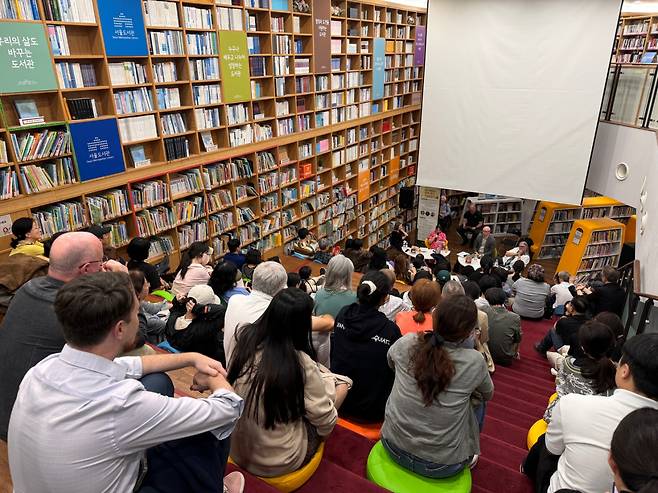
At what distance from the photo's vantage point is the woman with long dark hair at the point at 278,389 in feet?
5.81

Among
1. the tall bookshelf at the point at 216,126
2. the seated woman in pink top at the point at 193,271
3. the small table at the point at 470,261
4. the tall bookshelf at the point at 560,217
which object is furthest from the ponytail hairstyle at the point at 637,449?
the tall bookshelf at the point at 560,217

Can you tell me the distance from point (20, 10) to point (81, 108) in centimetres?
94

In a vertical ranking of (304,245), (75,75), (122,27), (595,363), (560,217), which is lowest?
(560,217)

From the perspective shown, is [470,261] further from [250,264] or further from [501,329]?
[250,264]

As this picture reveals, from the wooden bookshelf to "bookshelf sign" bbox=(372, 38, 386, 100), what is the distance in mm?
5064

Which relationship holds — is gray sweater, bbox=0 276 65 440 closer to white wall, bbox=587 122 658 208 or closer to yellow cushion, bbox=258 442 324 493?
yellow cushion, bbox=258 442 324 493

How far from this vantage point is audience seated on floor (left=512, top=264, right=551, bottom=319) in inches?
223

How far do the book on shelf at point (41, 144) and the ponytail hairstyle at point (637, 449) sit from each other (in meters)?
4.88

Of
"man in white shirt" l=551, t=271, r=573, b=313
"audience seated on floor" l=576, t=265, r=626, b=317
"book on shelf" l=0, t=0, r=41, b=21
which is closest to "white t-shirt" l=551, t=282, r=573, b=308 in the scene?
"man in white shirt" l=551, t=271, r=573, b=313

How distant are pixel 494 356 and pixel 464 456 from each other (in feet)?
8.74

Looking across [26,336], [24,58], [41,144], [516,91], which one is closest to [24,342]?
[26,336]

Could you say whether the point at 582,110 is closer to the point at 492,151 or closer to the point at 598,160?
the point at 598,160

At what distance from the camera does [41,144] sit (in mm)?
4207

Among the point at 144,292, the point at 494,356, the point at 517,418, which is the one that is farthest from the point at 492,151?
the point at 144,292
